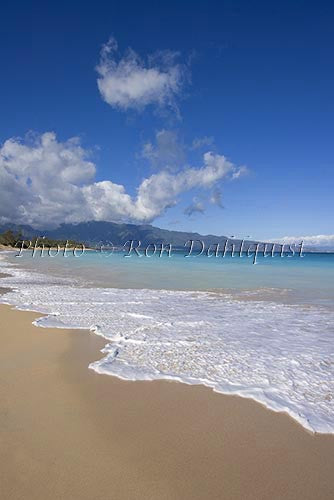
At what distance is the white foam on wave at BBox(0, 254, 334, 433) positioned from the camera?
15.5ft

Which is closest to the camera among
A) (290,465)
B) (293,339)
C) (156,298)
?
(290,465)

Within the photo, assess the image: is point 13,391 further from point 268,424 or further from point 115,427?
point 268,424

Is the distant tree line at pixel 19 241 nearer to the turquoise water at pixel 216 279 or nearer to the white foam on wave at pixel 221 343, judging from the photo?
the turquoise water at pixel 216 279

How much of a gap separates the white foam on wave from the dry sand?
460 mm

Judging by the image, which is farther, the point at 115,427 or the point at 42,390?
the point at 42,390

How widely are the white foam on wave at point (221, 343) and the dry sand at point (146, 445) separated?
0.46 m

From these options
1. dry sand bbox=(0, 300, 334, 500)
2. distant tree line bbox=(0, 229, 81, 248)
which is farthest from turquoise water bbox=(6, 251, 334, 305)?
distant tree line bbox=(0, 229, 81, 248)

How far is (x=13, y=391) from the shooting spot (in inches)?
178

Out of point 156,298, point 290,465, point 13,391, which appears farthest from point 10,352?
point 156,298

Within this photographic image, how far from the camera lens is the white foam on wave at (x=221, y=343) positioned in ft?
15.5

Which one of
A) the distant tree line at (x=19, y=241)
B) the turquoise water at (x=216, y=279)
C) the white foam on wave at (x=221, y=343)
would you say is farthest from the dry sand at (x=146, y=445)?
the distant tree line at (x=19, y=241)

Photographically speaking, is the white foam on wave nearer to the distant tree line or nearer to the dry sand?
the dry sand

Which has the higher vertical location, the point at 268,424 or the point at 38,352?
the point at 268,424

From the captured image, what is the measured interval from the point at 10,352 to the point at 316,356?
5.79 m
